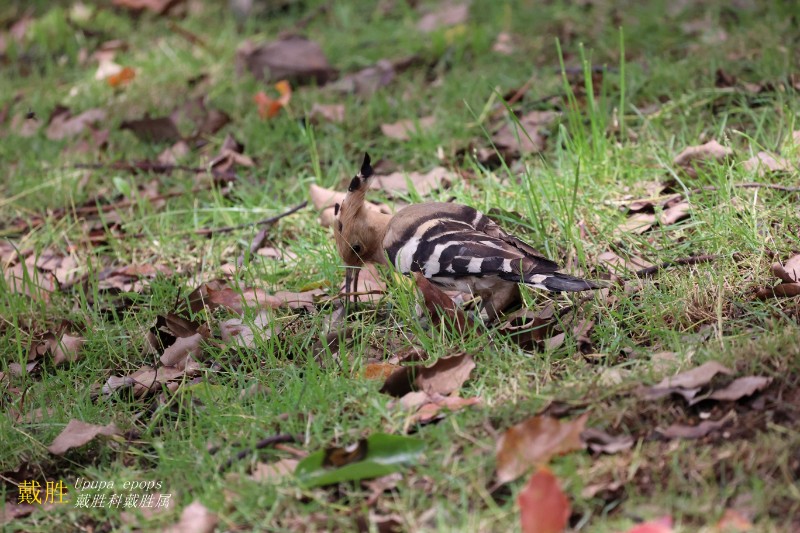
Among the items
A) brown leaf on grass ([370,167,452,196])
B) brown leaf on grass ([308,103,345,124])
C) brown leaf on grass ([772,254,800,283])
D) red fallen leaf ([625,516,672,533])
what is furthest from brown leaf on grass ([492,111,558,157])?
red fallen leaf ([625,516,672,533])

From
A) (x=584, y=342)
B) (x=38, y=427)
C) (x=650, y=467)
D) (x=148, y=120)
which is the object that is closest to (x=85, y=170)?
(x=148, y=120)

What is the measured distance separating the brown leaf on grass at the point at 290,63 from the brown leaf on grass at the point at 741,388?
11.3 feet

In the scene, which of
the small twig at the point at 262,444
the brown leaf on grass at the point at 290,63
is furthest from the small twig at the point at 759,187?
the brown leaf on grass at the point at 290,63

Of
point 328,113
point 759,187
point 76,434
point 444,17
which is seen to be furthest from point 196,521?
point 444,17

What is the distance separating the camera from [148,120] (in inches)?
193

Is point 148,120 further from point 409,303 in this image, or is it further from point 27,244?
point 409,303

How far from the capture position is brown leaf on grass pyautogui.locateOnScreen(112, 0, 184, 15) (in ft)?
21.2

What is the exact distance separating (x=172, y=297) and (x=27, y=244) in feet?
3.38

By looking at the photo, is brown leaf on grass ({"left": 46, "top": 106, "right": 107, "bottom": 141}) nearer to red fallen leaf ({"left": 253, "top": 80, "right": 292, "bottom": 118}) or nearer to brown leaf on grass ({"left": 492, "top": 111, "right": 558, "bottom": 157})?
red fallen leaf ({"left": 253, "top": 80, "right": 292, "bottom": 118})

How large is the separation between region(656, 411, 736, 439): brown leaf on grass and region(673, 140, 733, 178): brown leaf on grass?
164 centimetres

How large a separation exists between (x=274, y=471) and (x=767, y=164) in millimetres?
2305

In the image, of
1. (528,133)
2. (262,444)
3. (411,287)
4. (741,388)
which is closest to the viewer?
(741,388)

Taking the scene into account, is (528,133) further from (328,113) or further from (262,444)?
(262,444)

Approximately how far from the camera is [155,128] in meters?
4.93
